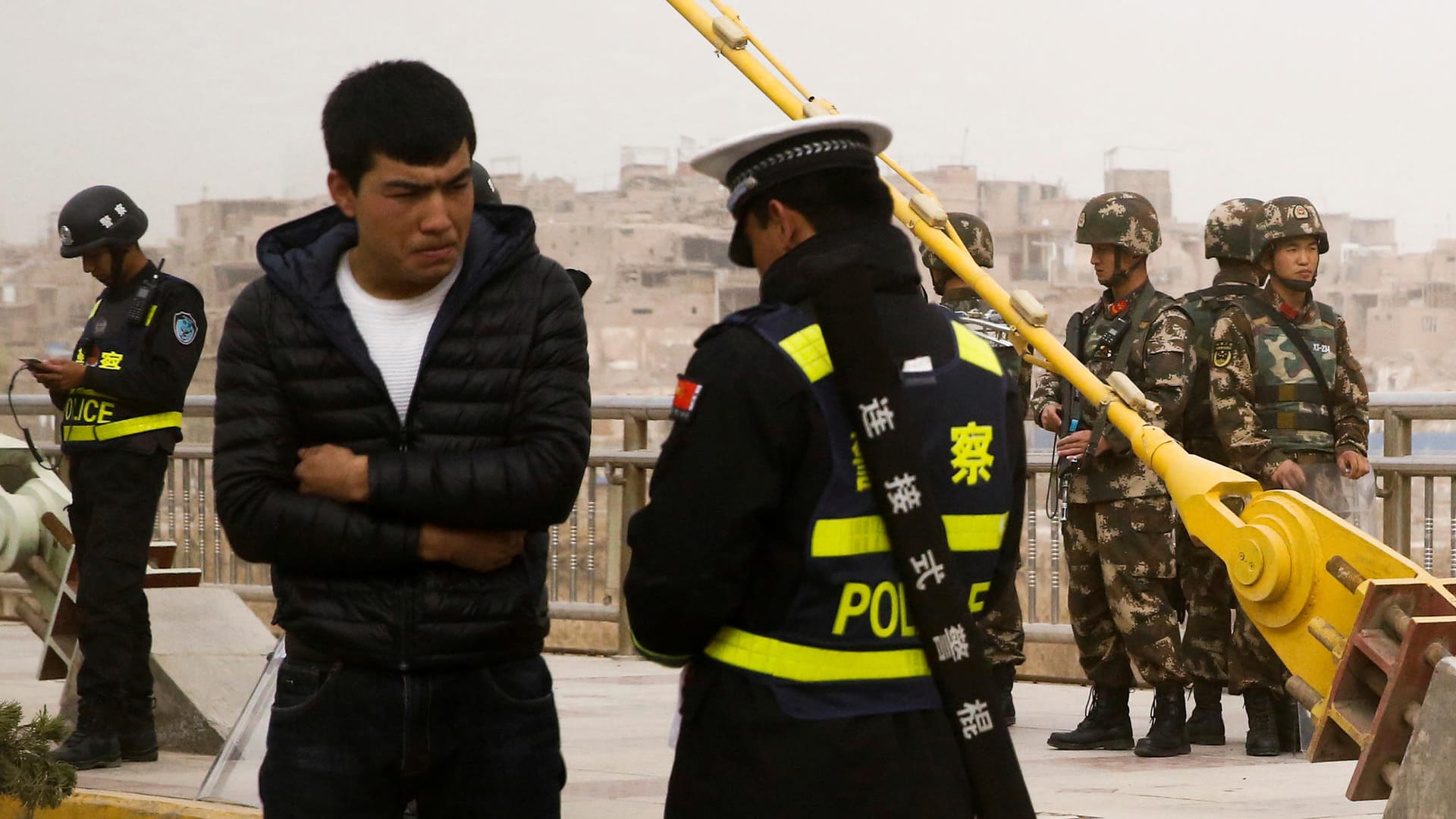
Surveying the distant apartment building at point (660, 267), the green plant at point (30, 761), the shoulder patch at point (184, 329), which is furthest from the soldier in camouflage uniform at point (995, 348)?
the distant apartment building at point (660, 267)

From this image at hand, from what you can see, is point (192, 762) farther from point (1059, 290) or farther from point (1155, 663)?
point (1059, 290)

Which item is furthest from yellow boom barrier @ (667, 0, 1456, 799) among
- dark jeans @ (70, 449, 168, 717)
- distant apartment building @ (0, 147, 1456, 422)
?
distant apartment building @ (0, 147, 1456, 422)

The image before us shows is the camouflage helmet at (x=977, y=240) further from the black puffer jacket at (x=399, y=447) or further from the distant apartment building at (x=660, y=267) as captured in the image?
the distant apartment building at (x=660, y=267)

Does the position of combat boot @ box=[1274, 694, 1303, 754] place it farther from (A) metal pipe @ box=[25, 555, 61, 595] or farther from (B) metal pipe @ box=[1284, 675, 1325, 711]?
(A) metal pipe @ box=[25, 555, 61, 595]

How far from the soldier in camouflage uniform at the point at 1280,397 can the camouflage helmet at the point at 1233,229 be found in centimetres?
8

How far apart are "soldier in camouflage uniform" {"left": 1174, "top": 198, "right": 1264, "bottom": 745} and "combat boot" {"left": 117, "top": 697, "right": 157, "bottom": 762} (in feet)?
12.7

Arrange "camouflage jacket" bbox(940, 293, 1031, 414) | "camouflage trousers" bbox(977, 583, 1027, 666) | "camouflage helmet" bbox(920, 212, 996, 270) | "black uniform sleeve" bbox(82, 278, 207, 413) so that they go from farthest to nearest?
"camouflage helmet" bbox(920, 212, 996, 270)
"camouflage jacket" bbox(940, 293, 1031, 414)
"camouflage trousers" bbox(977, 583, 1027, 666)
"black uniform sleeve" bbox(82, 278, 207, 413)

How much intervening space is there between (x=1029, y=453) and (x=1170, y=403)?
247 cm

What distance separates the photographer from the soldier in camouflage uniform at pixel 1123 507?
25.5ft

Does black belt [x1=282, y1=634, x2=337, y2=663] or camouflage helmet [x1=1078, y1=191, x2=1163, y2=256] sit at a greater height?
camouflage helmet [x1=1078, y1=191, x2=1163, y2=256]

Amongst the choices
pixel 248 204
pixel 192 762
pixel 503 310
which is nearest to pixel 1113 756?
pixel 192 762

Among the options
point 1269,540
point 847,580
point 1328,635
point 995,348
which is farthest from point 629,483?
point 847,580

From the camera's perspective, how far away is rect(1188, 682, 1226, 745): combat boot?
8.03m

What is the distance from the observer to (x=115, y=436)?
7.20m
